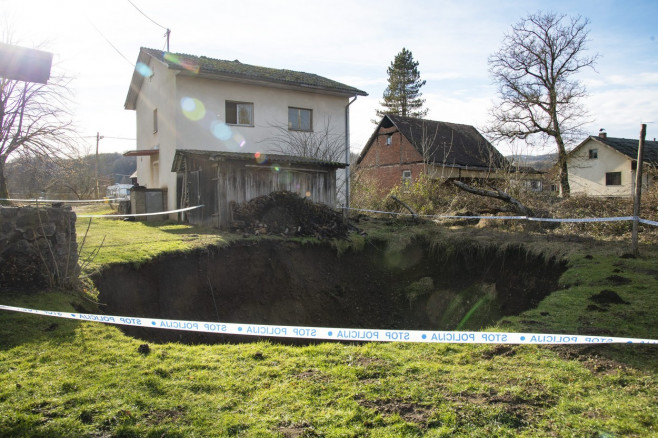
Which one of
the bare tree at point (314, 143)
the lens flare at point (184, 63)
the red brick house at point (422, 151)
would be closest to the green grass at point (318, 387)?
the lens flare at point (184, 63)

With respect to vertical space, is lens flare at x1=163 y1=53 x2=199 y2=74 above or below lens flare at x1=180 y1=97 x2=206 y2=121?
above

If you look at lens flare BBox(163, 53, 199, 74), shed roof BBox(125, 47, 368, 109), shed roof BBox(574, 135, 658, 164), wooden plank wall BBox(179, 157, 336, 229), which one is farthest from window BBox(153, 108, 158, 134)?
shed roof BBox(574, 135, 658, 164)

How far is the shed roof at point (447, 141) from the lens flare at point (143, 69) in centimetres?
1582

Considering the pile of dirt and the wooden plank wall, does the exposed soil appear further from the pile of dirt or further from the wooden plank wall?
the wooden plank wall

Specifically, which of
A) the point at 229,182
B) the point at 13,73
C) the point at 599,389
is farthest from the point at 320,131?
the point at 599,389

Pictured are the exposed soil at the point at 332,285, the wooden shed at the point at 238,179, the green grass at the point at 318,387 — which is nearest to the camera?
the green grass at the point at 318,387

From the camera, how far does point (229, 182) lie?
12.5m

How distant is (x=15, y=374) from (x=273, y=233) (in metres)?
7.76

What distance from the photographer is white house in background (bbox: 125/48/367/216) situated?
52.5ft

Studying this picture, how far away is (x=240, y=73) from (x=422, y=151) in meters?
14.2

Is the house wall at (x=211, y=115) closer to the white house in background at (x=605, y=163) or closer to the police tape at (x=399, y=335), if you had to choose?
the police tape at (x=399, y=335)

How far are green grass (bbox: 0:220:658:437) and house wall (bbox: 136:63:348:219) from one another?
12.2 m

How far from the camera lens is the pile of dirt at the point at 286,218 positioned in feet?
37.9

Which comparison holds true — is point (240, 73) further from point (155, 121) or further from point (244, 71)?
point (155, 121)
